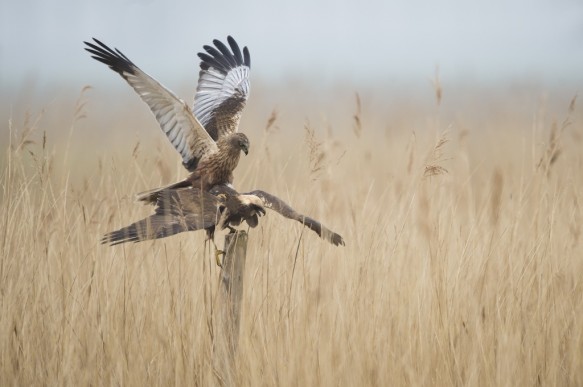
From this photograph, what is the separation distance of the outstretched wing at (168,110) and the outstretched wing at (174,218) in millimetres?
904

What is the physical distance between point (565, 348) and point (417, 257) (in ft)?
3.59

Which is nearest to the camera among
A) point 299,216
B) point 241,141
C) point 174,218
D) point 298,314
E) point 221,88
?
point 174,218

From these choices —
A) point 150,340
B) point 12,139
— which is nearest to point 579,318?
point 150,340

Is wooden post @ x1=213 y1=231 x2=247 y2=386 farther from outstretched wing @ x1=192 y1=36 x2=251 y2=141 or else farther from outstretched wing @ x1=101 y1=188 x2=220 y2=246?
outstretched wing @ x1=192 y1=36 x2=251 y2=141

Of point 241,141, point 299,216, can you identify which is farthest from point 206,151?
point 299,216

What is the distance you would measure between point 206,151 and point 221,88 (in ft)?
4.02

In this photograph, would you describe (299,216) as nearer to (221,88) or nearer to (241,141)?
(241,141)

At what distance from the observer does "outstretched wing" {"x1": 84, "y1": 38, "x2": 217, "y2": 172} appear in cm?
432

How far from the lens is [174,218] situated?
3.25m

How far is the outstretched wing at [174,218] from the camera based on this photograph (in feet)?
10.1

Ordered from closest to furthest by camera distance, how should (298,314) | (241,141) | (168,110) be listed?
(298,314) → (241,141) → (168,110)

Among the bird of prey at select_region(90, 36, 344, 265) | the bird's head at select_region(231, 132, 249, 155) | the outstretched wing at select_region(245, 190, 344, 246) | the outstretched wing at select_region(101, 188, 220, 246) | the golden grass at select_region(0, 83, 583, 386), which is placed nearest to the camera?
the outstretched wing at select_region(101, 188, 220, 246)

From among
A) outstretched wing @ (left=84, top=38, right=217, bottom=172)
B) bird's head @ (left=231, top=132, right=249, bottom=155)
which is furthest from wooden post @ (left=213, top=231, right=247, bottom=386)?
outstretched wing @ (left=84, top=38, right=217, bottom=172)

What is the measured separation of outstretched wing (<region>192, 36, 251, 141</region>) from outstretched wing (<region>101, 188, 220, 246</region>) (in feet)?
5.12
